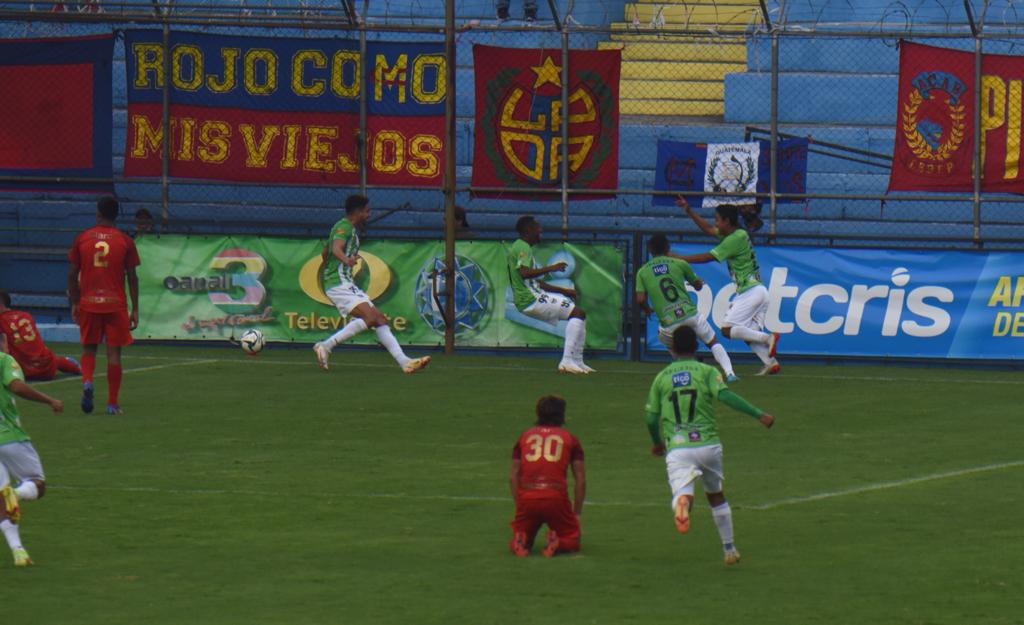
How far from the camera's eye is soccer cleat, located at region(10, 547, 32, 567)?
1039 cm

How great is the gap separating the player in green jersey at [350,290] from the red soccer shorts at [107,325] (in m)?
3.72

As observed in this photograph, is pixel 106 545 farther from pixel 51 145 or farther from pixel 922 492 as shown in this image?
pixel 51 145

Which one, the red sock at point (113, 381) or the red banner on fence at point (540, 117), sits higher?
the red banner on fence at point (540, 117)

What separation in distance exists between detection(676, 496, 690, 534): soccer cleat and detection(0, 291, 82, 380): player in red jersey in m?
10.9

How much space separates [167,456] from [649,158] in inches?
612

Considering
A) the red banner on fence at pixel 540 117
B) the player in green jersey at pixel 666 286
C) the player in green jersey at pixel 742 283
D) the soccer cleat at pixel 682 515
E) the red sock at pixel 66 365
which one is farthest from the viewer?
the red banner on fence at pixel 540 117

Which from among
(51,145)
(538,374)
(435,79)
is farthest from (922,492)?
(51,145)

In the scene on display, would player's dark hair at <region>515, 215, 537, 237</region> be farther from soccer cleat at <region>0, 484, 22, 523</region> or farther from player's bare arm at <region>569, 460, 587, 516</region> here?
soccer cleat at <region>0, 484, 22, 523</region>

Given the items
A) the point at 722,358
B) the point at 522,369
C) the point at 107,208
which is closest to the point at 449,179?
the point at 522,369

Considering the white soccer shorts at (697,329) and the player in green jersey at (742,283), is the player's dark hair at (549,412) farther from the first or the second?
the player in green jersey at (742,283)

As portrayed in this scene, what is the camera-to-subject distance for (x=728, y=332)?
21469 millimetres

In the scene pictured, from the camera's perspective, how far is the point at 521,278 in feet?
72.1

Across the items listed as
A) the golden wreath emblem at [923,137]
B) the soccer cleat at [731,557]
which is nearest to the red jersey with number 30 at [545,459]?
the soccer cleat at [731,557]

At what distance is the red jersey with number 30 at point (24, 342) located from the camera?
1969cm
